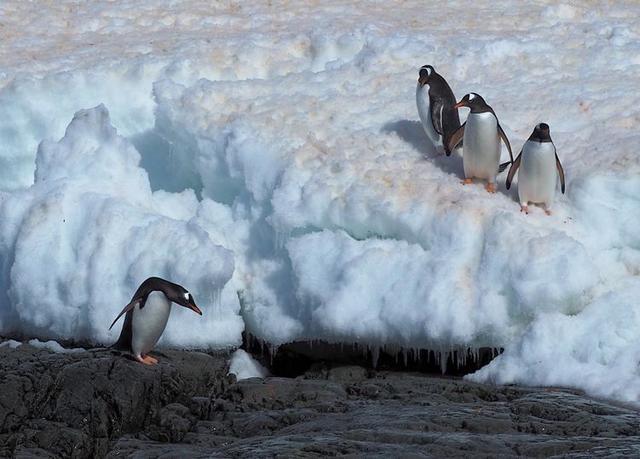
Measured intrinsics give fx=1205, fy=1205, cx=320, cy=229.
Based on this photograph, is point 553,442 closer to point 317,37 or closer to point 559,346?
point 559,346

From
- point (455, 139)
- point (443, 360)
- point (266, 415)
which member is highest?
point (455, 139)

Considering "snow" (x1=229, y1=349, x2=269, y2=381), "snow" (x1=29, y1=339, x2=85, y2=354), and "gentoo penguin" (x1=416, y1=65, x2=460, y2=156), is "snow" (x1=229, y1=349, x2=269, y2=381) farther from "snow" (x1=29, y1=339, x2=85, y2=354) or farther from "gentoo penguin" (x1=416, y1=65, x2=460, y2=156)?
"gentoo penguin" (x1=416, y1=65, x2=460, y2=156)

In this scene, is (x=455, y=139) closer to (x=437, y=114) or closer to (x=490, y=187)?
(x=437, y=114)

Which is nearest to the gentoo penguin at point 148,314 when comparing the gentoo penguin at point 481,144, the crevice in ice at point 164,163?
the crevice in ice at point 164,163

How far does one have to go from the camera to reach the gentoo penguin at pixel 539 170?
760 cm

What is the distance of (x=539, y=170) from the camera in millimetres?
7594

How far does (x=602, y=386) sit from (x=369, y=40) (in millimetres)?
4333

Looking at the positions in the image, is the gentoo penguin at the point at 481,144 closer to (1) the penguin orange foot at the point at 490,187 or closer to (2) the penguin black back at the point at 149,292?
(1) the penguin orange foot at the point at 490,187

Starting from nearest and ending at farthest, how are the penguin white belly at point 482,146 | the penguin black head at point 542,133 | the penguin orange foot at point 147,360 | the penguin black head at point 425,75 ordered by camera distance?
the penguin orange foot at point 147,360
the penguin black head at point 542,133
the penguin white belly at point 482,146
the penguin black head at point 425,75

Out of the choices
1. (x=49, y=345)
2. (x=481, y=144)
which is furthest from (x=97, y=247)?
(x=481, y=144)

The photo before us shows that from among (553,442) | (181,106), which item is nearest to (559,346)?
(553,442)

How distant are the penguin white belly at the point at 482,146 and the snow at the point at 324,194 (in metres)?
0.14

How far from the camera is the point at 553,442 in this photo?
538 centimetres

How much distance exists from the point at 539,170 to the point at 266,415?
261 cm
